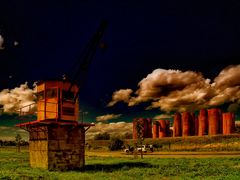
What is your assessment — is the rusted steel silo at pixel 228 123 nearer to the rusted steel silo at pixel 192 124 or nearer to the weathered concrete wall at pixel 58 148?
the rusted steel silo at pixel 192 124

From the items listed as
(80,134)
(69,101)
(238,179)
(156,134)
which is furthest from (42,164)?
(156,134)

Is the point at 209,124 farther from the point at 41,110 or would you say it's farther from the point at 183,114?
the point at 41,110

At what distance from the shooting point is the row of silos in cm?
11194

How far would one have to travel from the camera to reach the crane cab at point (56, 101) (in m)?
24.6

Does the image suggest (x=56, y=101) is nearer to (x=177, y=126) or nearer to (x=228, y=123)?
(x=228, y=123)

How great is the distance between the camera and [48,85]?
25.3 metres

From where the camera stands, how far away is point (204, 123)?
381ft

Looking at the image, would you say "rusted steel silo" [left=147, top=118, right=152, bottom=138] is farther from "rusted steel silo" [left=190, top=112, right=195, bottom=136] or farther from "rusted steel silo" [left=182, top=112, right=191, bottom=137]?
"rusted steel silo" [left=190, top=112, right=195, bottom=136]

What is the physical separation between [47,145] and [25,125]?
421 cm

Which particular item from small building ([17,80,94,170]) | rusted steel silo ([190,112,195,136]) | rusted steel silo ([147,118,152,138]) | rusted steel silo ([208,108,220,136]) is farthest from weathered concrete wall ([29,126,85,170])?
rusted steel silo ([147,118,152,138])

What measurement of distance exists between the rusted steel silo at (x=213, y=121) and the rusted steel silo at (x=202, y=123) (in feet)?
5.83

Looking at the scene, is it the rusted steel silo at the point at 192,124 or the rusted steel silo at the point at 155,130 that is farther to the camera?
the rusted steel silo at the point at 155,130

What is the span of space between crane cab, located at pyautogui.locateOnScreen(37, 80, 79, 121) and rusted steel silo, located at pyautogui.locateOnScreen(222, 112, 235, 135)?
317 feet

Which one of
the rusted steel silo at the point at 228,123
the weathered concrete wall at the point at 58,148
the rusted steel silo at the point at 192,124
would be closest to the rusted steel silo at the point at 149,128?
the rusted steel silo at the point at 192,124
